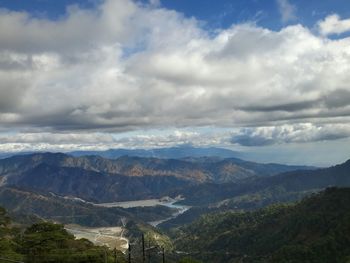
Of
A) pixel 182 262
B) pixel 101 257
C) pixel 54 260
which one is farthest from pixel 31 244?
pixel 182 262

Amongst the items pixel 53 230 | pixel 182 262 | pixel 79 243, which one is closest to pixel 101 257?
pixel 182 262

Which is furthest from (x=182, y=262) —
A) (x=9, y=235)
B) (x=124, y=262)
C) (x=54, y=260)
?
(x=9, y=235)

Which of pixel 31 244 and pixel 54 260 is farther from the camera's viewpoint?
pixel 31 244

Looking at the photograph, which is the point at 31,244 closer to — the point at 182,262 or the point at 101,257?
the point at 101,257

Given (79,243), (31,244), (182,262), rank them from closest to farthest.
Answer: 1. (182,262)
2. (31,244)
3. (79,243)

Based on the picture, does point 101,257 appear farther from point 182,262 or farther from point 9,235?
point 9,235

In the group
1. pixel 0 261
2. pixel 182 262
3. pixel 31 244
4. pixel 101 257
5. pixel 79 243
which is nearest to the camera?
pixel 0 261

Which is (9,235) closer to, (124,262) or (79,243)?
(79,243)

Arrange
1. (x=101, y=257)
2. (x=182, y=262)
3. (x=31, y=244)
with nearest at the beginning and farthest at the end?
(x=101, y=257) < (x=182, y=262) < (x=31, y=244)

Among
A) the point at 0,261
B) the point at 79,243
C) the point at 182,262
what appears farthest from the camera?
the point at 79,243
